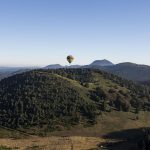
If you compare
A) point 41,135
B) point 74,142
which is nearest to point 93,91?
point 41,135

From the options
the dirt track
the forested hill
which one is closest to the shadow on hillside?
the dirt track

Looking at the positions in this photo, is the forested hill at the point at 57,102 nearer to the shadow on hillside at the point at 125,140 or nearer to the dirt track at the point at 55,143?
the shadow on hillside at the point at 125,140

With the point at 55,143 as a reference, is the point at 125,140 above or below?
below

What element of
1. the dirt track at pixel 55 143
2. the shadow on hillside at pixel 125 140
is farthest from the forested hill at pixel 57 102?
the dirt track at pixel 55 143

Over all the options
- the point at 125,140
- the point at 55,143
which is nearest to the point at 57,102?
the point at 125,140

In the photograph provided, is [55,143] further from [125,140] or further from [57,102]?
[57,102]

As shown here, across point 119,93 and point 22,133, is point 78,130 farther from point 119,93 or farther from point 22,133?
point 119,93
